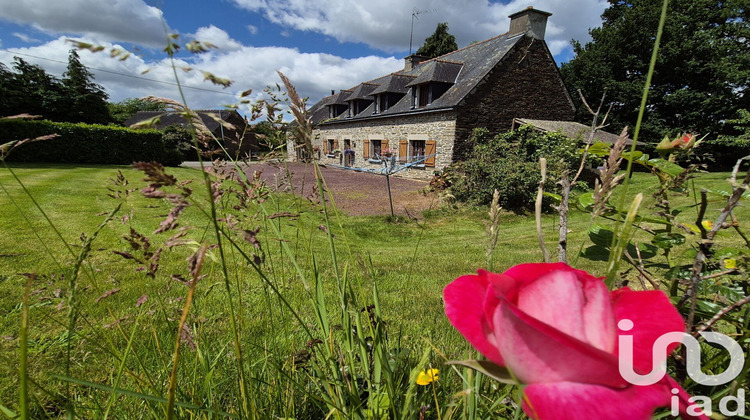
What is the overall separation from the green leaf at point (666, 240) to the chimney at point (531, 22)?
604 inches

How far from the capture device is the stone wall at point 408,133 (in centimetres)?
1404

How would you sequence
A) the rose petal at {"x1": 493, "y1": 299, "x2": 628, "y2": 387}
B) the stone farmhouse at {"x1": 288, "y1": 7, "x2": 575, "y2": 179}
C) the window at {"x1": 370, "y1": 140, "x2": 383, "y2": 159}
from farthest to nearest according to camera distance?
the window at {"x1": 370, "y1": 140, "x2": 383, "y2": 159} → the stone farmhouse at {"x1": 288, "y1": 7, "x2": 575, "y2": 179} → the rose petal at {"x1": 493, "y1": 299, "x2": 628, "y2": 387}

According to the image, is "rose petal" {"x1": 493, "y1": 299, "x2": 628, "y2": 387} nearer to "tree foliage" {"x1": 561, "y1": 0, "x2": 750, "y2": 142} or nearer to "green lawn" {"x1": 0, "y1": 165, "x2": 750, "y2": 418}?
"green lawn" {"x1": 0, "y1": 165, "x2": 750, "y2": 418}

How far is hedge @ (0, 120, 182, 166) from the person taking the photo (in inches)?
511

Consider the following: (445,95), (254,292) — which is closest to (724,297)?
(254,292)

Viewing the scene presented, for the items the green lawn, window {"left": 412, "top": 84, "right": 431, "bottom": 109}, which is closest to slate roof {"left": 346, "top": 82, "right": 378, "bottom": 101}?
window {"left": 412, "top": 84, "right": 431, "bottom": 109}

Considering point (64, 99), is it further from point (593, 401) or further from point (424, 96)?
point (593, 401)

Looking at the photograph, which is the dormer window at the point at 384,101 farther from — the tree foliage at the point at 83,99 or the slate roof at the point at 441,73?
the tree foliage at the point at 83,99

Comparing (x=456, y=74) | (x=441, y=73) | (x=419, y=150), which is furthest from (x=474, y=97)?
(x=419, y=150)

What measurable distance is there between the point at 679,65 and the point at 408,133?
1677 cm

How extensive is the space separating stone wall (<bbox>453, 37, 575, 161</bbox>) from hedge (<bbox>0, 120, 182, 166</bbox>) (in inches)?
517

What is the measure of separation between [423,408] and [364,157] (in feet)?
64.0

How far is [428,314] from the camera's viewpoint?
2240 mm

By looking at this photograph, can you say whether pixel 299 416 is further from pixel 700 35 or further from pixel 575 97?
pixel 700 35
